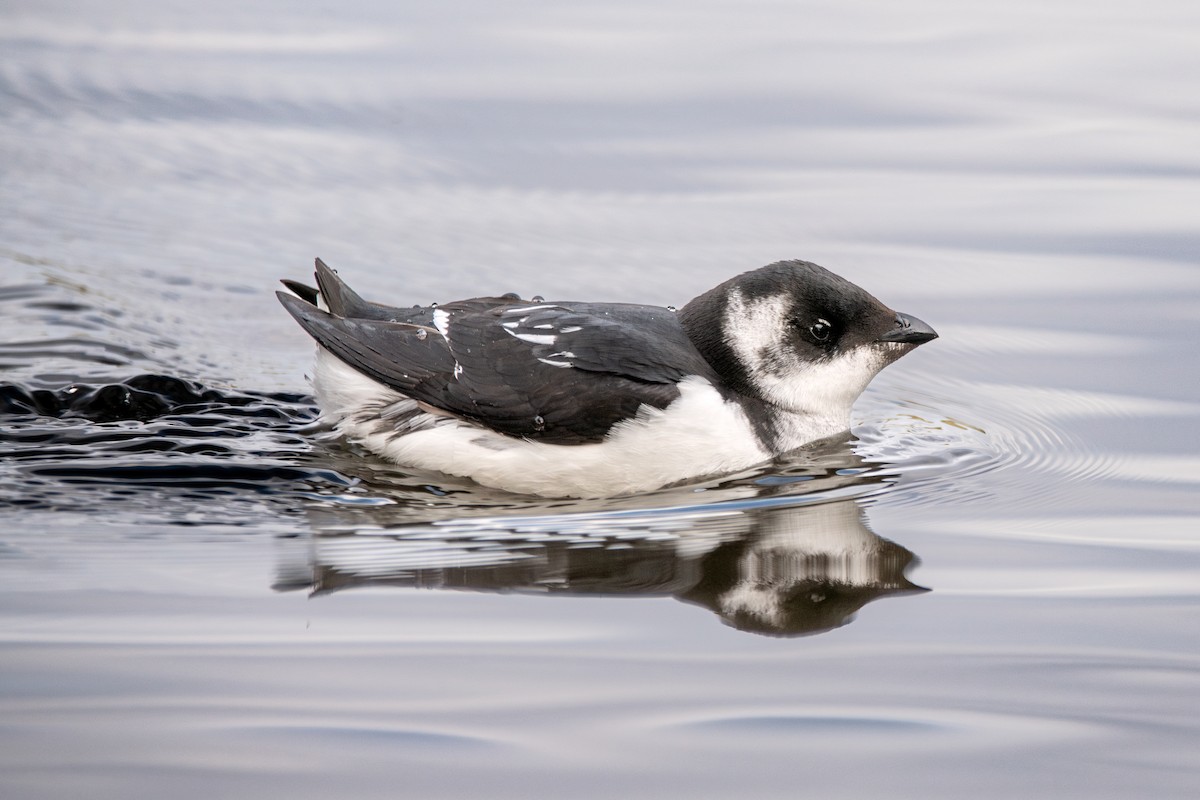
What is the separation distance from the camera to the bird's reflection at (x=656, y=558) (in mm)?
4375

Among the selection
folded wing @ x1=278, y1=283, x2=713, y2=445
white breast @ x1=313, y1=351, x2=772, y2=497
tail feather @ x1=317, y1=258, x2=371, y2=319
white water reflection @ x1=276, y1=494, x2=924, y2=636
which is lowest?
white water reflection @ x1=276, y1=494, x2=924, y2=636

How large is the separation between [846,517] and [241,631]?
6.88ft

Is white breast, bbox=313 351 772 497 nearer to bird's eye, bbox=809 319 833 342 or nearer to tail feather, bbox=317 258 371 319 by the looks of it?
bird's eye, bbox=809 319 833 342

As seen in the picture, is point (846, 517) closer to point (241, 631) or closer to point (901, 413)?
point (901, 413)

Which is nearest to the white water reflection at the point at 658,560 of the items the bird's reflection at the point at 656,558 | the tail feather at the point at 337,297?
the bird's reflection at the point at 656,558

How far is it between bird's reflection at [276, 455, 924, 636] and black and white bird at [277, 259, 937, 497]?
365 mm

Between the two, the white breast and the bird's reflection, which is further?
the white breast

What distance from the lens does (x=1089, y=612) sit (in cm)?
432

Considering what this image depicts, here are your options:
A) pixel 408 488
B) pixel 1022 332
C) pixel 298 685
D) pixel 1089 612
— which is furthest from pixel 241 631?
pixel 1022 332

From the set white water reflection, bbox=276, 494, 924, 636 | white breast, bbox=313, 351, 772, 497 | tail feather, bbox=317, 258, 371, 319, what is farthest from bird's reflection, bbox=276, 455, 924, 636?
tail feather, bbox=317, 258, 371, 319

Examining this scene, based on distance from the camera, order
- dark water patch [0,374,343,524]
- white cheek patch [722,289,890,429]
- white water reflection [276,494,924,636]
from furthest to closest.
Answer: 1. white cheek patch [722,289,890,429]
2. dark water patch [0,374,343,524]
3. white water reflection [276,494,924,636]

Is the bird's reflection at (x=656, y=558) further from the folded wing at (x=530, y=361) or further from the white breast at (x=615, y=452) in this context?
the folded wing at (x=530, y=361)

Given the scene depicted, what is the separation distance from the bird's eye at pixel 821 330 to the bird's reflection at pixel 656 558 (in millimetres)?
825

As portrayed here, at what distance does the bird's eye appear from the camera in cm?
585
